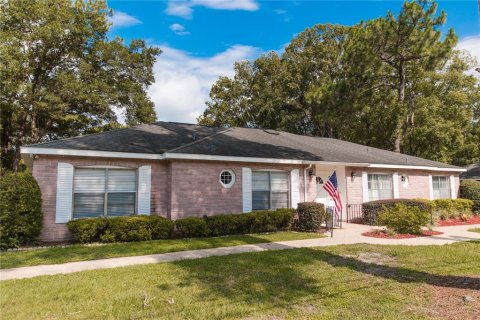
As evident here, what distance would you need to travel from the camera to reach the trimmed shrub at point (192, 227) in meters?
10.3

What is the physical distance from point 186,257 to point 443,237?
8.53 metres

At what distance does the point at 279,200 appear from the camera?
13164 millimetres

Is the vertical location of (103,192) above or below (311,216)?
above

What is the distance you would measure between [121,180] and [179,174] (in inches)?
77.5

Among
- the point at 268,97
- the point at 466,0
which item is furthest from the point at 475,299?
the point at 268,97

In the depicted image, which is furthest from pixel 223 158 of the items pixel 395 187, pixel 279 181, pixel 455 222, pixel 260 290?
pixel 455 222

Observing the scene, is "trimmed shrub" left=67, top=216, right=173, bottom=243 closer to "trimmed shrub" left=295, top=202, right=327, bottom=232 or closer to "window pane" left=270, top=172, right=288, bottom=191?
"window pane" left=270, top=172, right=288, bottom=191

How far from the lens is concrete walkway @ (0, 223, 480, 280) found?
21.4 feet

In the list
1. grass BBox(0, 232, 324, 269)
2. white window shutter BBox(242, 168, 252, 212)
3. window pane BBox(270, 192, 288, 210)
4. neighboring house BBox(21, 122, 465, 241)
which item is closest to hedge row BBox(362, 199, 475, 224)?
neighboring house BBox(21, 122, 465, 241)

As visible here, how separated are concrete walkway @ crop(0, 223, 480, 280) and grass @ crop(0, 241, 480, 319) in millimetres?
508

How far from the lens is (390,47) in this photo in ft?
59.8

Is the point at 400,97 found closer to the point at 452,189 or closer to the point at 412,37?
the point at 412,37

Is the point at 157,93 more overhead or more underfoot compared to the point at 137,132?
more overhead

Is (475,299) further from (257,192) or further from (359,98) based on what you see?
(359,98)
